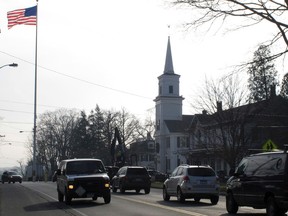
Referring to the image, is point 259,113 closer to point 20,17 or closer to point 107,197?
point 20,17

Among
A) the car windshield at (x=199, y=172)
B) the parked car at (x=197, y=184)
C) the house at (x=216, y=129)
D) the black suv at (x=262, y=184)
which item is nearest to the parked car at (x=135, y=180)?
the house at (x=216, y=129)

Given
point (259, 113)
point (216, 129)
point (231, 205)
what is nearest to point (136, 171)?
point (231, 205)

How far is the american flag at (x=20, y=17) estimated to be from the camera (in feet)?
141

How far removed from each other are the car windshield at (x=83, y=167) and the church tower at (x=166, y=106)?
8027cm

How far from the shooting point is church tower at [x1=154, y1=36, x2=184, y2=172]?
4141 inches

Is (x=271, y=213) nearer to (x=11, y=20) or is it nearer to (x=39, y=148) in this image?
(x=11, y=20)

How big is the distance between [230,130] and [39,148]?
82.2 m

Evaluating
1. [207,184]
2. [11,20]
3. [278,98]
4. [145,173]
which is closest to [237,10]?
[207,184]

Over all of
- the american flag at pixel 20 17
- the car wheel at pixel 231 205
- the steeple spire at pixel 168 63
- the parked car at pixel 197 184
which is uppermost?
the steeple spire at pixel 168 63

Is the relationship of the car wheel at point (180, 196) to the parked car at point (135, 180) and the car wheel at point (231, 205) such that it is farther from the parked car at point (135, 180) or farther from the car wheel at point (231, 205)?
the parked car at point (135, 180)

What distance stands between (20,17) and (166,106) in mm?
65053

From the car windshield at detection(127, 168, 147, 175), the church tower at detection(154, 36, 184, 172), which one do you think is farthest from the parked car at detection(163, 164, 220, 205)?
the church tower at detection(154, 36, 184, 172)

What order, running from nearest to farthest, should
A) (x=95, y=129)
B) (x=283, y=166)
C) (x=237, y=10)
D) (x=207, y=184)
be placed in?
(x=283, y=166) < (x=237, y=10) < (x=207, y=184) < (x=95, y=129)

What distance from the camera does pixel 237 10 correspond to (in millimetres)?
21469
